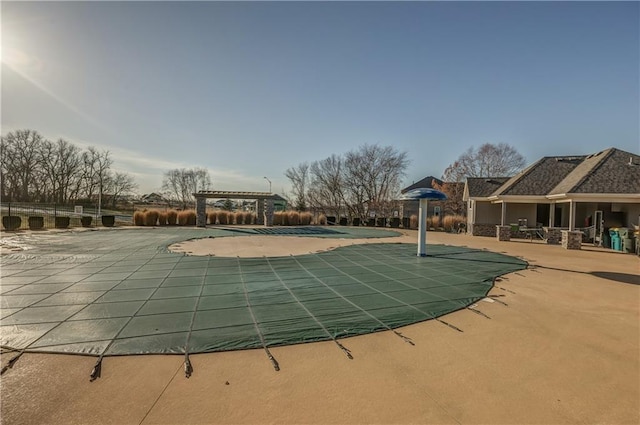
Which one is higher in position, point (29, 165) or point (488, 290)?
point (29, 165)

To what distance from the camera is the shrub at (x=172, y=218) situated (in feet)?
71.0

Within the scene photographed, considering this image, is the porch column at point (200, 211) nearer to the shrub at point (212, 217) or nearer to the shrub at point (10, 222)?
the shrub at point (212, 217)

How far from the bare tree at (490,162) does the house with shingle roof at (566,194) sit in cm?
1491

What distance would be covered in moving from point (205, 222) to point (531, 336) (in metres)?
21.0

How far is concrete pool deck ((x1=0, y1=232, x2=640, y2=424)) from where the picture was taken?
2.33 metres

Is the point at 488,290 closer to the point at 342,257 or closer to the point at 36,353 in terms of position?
the point at 342,257

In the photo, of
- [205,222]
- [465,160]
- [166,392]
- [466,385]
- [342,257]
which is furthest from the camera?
[465,160]

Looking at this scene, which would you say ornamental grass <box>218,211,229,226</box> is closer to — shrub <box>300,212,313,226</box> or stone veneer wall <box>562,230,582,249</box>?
shrub <box>300,212,313,226</box>

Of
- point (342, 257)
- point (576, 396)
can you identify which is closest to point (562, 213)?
point (342, 257)

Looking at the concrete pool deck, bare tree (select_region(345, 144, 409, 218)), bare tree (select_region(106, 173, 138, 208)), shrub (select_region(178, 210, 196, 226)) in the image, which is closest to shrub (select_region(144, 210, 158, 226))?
shrub (select_region(178, 210, 196, 226))

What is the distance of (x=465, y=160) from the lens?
34.0 m

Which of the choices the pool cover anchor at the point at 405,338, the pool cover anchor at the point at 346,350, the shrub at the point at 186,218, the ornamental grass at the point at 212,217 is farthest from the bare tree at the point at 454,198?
the pool cover anchor at the point at 346,350

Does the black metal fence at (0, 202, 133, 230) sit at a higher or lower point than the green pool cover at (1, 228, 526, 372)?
higher

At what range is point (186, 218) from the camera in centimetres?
2202
